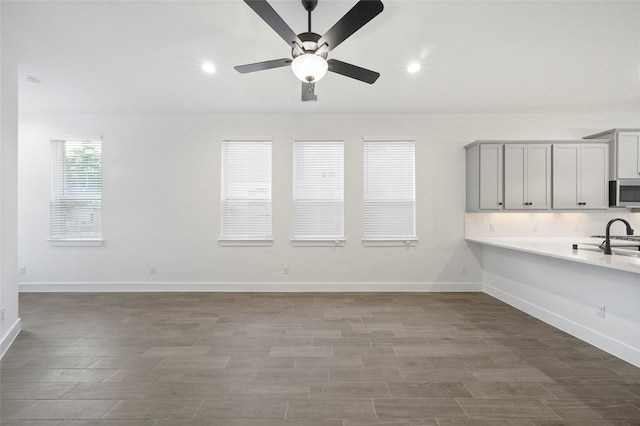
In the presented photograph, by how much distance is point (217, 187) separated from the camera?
4.77 m

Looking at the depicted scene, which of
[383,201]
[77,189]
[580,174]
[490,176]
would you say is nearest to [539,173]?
[580,174]

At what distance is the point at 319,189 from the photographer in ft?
15.7

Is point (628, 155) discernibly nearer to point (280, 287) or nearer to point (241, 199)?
point (280, 287)

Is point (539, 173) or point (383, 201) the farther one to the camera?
point (383, 201)

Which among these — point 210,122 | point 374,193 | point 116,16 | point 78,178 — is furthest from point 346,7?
point 78,178

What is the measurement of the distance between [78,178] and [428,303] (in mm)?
6110

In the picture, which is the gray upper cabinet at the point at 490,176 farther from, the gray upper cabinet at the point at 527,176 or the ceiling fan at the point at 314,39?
the ceiling fan at the point at 314,39

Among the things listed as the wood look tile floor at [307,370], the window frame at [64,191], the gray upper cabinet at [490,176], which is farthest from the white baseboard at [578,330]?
the window frame at [64,191]

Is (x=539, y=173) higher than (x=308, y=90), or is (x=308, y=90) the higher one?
(x=308, y=90)

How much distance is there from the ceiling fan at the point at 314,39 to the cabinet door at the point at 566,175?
3.65 meters

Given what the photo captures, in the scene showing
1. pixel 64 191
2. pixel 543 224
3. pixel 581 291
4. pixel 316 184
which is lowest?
pixel 581 291

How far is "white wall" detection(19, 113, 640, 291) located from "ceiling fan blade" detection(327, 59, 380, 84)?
2241mm

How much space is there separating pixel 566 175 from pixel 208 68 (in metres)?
5.32

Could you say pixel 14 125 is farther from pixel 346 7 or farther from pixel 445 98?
pixel 445 98
